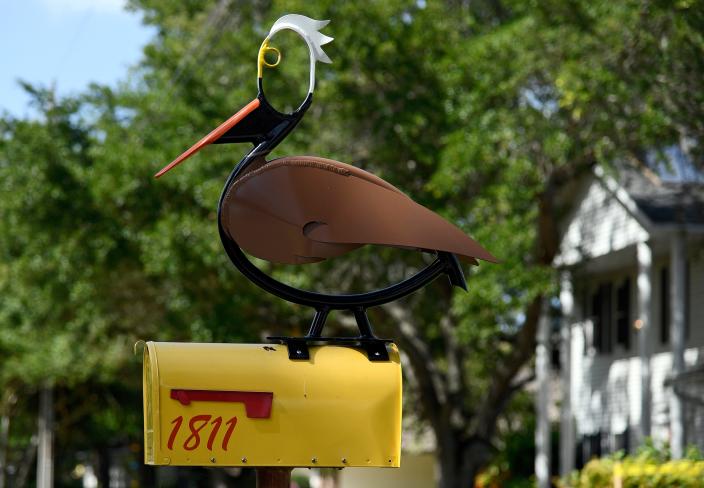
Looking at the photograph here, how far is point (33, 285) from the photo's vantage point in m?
29.6

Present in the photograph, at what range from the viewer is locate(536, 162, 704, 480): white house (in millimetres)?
20547

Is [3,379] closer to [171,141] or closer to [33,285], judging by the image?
[33,285]

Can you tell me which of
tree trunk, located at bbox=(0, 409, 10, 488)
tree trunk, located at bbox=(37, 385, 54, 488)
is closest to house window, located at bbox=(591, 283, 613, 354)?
tree trunk, located at bbox=(37, 385, 54, 488)

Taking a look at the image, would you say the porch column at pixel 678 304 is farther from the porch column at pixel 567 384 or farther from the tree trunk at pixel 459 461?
the tree trunk at pixel 459 461

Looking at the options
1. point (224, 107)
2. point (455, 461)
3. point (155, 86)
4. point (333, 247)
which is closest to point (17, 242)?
point (155, 86)

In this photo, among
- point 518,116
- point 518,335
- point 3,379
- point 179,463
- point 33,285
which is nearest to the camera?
point 179,463

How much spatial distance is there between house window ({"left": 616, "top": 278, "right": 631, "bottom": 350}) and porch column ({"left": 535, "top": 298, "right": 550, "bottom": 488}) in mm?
1418

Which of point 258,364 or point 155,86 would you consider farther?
point 155,86

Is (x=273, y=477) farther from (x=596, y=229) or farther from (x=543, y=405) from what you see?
(x=543, y=405)

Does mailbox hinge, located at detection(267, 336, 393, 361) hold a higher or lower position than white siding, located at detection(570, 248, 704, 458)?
lower

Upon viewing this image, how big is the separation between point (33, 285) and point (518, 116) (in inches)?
523

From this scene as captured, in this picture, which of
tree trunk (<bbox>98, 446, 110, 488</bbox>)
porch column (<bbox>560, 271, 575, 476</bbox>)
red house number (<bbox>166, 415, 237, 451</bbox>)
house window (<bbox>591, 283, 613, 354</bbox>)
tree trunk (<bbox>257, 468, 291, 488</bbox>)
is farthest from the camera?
tree trunk (<bbox>98, 446, 110, 488</bbox>)

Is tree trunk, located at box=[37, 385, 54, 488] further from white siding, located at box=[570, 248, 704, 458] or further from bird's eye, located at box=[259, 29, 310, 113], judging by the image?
white siding, located at box=[570, 248, 704, 458]

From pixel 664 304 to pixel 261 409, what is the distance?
56.6ft
